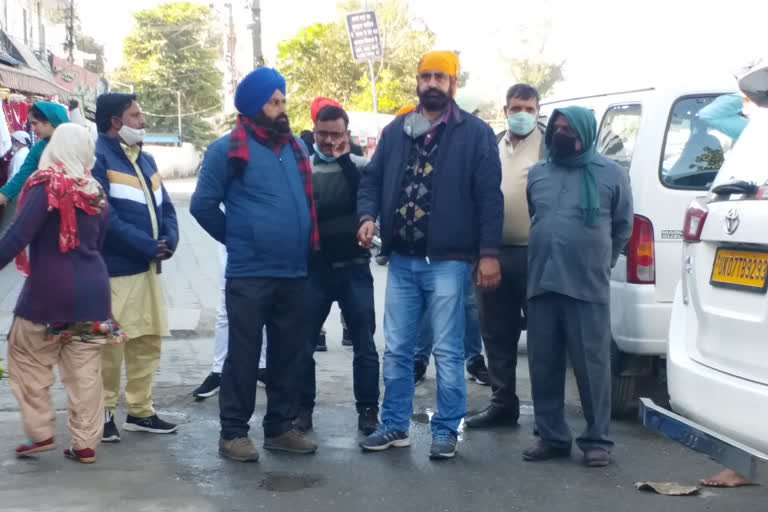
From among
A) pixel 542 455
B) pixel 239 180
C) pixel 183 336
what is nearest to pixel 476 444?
pixel 542 455

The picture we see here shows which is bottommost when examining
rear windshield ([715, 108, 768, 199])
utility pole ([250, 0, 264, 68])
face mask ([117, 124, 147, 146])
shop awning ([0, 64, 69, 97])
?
rear windshield ([715, 108, 768, 199])

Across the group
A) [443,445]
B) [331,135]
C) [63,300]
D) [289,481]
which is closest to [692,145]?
[331,135]

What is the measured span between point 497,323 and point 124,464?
89.4 inches

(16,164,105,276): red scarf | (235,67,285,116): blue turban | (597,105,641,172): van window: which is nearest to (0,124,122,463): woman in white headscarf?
(16,164,105,276): red scarf

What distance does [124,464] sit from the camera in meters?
5.13

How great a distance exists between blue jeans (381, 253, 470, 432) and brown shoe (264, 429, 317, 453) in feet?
1.42

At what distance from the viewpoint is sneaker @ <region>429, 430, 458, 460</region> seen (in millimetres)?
5262

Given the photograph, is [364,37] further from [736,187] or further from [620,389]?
[736,187]

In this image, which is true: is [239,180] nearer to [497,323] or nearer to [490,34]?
[497,323]

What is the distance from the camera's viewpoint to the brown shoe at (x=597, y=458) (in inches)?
202

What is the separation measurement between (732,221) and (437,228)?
5.85ft

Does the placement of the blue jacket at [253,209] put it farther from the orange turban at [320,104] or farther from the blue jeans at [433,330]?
the orange turban at [320,104]

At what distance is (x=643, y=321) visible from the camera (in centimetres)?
555

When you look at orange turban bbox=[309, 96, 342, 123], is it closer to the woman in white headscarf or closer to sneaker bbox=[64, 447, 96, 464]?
the woman in white headscarf
